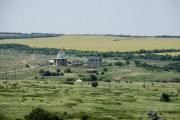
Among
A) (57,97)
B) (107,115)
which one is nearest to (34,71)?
(57,97)

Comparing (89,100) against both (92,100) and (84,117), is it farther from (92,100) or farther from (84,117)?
(84,117)

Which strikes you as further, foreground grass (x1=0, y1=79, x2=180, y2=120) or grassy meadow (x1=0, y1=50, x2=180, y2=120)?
foreground grass (x1=0, y1=79, x2=180, y2=120)

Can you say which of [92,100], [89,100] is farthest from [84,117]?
[92,100]

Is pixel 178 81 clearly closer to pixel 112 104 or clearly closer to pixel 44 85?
pixel 44 85

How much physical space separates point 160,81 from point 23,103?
67824 millimetres

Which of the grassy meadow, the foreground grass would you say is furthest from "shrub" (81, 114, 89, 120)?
the foreground grass

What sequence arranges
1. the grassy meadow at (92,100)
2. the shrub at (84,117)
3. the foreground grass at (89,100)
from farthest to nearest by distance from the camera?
the foreground grass at (89,100) → the grassy meadow at (92,100) → the shrub at (84,117)

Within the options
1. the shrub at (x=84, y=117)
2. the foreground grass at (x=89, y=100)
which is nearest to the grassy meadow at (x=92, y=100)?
the foreground grass at (x=89, y=100)

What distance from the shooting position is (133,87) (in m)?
122

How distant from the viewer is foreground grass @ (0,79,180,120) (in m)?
77.9

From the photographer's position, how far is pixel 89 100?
94.5 m

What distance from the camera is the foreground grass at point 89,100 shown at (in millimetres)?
77875

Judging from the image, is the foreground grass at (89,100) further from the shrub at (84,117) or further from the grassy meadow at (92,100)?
the shrub at (84,117)

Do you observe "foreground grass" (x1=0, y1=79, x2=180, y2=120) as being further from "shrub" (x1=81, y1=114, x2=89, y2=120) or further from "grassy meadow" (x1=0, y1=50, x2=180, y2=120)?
"shrub" (x1=81, y1=114, x2=89, y2=120)
